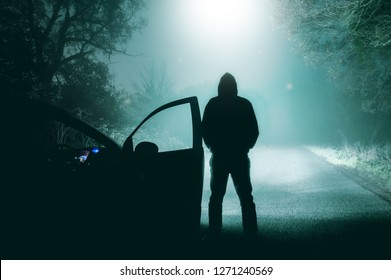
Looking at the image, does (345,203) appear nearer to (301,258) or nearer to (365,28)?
(301,258)

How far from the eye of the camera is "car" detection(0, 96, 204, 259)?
2.17 metres

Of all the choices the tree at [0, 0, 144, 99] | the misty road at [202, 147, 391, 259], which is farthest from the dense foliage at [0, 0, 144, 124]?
the misty road at [202, 147, 391, 259]

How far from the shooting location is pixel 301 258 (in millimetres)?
3170

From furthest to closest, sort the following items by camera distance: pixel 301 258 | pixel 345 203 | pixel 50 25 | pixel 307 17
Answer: pixel 50 25, pixel 307 17, pixel 345 203, pixel 301 258

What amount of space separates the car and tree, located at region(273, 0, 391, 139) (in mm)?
8437

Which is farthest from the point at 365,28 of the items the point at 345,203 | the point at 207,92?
the point at 207,92

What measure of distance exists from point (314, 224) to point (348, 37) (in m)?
10.0

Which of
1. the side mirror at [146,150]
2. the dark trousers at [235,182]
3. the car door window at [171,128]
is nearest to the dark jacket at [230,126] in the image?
Result: the dark trousers at [235,182]

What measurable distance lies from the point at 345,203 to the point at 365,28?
6.32m

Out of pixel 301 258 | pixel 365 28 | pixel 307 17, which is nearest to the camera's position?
pixel 301 258

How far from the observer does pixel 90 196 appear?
2.42m

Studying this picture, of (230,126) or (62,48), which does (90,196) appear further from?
(62,48)
